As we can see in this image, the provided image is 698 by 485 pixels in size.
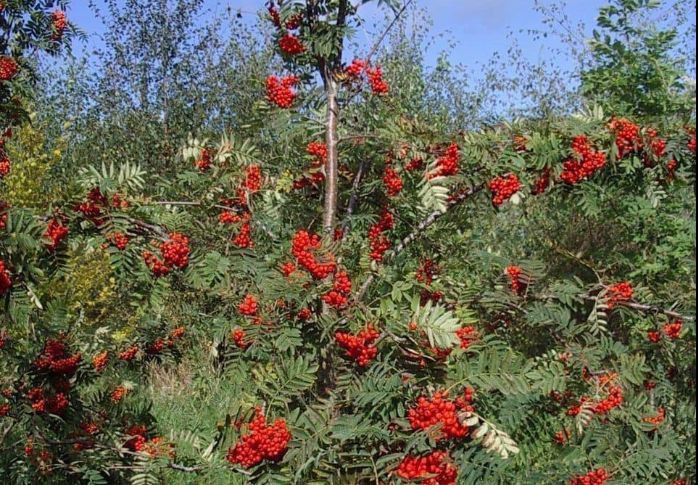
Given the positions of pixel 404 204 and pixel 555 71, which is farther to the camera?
pixel 555 71

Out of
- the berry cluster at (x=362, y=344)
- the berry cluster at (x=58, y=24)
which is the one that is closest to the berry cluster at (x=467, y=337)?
the berry cluster at (x=362, y=344)

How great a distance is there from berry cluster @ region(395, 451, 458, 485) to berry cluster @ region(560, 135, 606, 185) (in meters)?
0.95

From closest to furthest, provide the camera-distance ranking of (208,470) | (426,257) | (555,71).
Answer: (208,470), (426,257), (555,71)

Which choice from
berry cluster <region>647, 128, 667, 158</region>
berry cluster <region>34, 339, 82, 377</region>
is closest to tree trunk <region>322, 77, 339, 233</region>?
berry cluster <region>647, 128, 667, 158</region>

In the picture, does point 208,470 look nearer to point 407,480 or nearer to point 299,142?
point 407,480

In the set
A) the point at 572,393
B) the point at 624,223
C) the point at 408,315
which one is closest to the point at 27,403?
the point at 408,315

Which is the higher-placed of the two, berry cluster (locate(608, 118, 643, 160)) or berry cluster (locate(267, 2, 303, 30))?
berry cluster (locate(267, 2, 303, 30))

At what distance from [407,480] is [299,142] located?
1.34 meters

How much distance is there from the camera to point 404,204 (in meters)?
2.53

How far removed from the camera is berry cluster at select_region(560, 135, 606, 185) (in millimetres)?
2143

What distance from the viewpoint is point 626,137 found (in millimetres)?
2162

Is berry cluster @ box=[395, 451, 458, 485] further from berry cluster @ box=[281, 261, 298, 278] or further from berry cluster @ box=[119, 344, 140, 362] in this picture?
berry cluster @ box=[119, 344, 140, 362]

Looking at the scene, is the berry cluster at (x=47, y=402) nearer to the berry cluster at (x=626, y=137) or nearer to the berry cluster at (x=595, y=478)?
the berry cluster at (x=595, y=478)

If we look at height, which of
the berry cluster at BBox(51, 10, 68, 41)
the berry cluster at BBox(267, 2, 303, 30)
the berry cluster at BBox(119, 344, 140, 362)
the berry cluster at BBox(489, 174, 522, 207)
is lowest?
the berry cluster at BBox(119, 344, 140, 362)
